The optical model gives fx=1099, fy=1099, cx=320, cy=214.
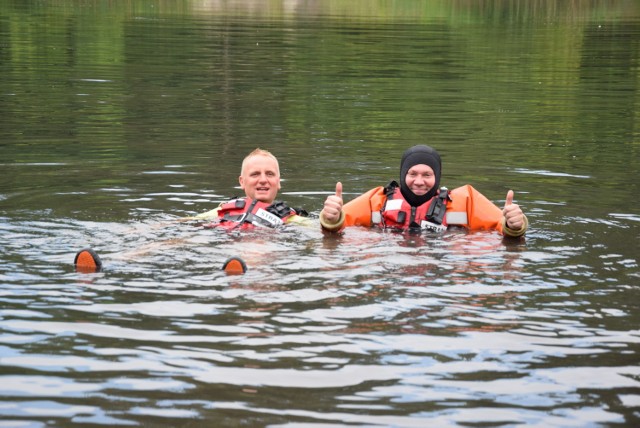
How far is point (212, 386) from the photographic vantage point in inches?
234

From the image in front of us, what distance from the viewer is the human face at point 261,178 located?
34.7 feet

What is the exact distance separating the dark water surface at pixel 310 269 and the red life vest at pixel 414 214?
1.03 ft

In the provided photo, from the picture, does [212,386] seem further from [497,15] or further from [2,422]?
[497,15]

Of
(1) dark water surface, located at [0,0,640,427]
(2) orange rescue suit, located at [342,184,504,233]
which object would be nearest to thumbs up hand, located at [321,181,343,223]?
(1) dark water surface, located at [0,0,640,427]

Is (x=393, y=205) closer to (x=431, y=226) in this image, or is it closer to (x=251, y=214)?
(x=431, y=226)

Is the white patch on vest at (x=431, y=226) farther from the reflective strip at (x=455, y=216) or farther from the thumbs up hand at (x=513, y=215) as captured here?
the thumbs up hand at (x=513, y=215)

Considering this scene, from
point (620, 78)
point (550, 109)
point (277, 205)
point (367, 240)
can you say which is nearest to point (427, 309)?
point (367, 240)

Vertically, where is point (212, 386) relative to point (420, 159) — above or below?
below

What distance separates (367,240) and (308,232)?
0.63 metres

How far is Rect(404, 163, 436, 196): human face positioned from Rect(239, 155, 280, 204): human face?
4.24 ft

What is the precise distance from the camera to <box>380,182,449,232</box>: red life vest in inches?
406

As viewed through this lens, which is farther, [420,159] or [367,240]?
[420,159]

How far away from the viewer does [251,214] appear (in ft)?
33.7

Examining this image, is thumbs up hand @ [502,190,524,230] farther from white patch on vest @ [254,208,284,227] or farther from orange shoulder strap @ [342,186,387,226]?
white patch on vest @ [254,208,284,227]
